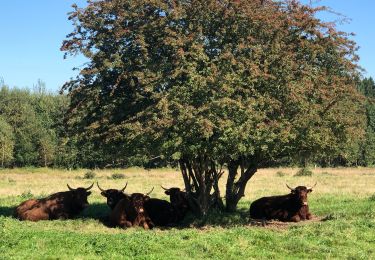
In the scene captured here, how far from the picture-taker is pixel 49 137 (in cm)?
7575

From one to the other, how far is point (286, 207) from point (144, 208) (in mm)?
5435

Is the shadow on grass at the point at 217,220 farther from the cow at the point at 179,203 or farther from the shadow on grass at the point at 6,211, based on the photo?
the shadow on grass at the point at 6,211

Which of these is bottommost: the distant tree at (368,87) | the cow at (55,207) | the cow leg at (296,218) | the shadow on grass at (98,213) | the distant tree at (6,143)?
the cow leg at (296,218)

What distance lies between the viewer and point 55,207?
59.0 ft

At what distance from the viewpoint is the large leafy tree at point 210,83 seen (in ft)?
45.2

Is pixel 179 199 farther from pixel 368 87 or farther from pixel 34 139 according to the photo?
pixel 368 87

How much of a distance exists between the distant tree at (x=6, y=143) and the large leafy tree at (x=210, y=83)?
5741cm

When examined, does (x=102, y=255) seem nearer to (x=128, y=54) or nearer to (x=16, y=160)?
(x=128, y=54)

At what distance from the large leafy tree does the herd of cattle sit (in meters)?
1.56

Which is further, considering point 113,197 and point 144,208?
point 113,197

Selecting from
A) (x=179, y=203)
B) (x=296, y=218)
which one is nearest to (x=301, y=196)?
(x=296, y=218)

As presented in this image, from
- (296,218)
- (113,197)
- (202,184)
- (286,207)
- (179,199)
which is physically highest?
(202,184)

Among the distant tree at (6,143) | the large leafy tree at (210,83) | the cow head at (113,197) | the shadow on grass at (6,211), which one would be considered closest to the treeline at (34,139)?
the distant tree at (6,143)

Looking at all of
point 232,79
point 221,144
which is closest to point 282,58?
point 232,79
